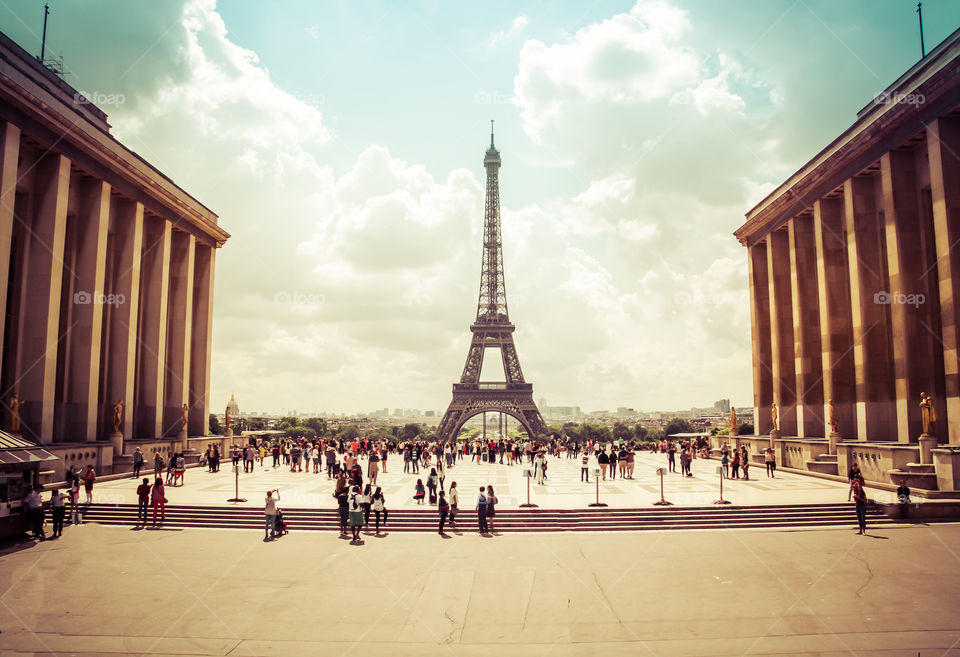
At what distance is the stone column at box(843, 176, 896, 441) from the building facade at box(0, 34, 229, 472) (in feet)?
133

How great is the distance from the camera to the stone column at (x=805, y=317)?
41.4 m

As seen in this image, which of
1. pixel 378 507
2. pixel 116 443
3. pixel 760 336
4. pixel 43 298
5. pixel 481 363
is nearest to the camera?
pixel 378 507

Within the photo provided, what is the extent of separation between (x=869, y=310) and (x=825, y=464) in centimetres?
922

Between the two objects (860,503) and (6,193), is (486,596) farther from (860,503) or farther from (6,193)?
(6,193)

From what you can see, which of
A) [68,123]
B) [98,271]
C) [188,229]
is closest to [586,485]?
[98,271]

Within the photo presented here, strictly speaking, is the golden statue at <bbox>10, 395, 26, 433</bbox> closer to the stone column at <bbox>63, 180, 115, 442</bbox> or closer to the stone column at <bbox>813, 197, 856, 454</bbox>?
the stone column at <bbox>63, 180, 115, 442</bbox>

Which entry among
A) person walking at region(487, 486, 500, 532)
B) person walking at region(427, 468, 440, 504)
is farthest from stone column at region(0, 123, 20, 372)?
person walking at region(487, 486, 500, 532)

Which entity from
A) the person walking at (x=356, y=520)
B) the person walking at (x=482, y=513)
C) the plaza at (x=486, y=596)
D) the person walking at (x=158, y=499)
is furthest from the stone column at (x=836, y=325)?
the person walking at (x=158, y=499)

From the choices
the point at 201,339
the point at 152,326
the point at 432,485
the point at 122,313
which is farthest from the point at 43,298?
the point at 432,485

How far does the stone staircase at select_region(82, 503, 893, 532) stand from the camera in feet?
70.1

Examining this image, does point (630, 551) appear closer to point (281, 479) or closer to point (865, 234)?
point (281, 479)

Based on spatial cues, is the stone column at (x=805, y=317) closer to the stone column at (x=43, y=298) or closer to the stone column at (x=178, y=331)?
the stone column at (x=178, y=331)

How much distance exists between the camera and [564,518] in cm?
2191

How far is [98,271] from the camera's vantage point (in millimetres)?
35531
